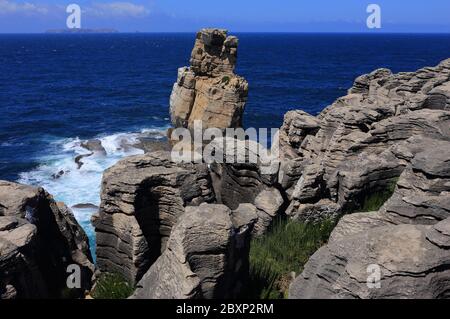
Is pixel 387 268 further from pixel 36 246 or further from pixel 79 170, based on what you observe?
pixel 79 170

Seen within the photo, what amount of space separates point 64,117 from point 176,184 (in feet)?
219

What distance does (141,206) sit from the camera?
14.2 m

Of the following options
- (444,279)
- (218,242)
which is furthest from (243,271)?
(444,279)

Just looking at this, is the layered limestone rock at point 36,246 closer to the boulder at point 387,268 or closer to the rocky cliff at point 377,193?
the rocky cliff at point 377,193

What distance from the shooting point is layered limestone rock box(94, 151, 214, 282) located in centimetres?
1370

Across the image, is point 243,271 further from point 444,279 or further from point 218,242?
point 444,279

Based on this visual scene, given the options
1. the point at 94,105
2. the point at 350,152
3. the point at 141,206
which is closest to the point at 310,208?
A: the point at 350,152

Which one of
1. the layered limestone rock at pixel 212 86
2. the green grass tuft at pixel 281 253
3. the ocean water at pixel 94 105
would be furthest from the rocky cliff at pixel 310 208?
the layered limestone rock at pixel 212 86

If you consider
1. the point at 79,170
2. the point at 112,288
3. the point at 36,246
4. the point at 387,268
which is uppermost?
the point at 387,268

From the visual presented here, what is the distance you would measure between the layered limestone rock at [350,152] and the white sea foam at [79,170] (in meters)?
16.5

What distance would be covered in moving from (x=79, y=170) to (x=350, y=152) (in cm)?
3592

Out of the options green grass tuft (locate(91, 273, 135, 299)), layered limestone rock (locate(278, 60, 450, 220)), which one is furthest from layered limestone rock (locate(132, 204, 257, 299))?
layered limestone rock (locate(278, 60, 450, 220))

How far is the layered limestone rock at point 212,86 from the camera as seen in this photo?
169 ft
